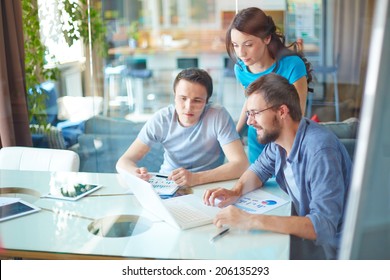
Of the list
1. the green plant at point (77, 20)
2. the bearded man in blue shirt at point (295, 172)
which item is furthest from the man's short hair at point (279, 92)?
the green plant at point (77, 20)

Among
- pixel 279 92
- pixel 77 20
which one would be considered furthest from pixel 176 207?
pixel 77 20

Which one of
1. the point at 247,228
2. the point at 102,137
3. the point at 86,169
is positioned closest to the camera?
the point at 247,228

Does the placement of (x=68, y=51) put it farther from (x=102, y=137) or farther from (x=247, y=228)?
(x=247, y=228)

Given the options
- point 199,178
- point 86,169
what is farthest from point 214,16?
point 86,169

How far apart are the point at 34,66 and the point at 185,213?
1364 millimetres

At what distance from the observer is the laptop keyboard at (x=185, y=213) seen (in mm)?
1626

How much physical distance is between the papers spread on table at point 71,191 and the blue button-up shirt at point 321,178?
0.78m

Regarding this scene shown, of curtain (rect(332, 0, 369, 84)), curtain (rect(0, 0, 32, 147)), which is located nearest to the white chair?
curtain (rect(0, 0, 32, 147))

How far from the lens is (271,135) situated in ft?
5.72

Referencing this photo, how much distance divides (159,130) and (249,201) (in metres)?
0.57

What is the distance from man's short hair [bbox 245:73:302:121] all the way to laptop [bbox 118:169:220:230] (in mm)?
416

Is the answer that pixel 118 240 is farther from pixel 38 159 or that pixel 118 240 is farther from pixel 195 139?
pixel 38 159

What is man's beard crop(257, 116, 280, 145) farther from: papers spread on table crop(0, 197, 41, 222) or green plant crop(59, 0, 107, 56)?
green plant crop(59, 0, 107, 56)

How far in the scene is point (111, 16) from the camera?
3.17 meters
